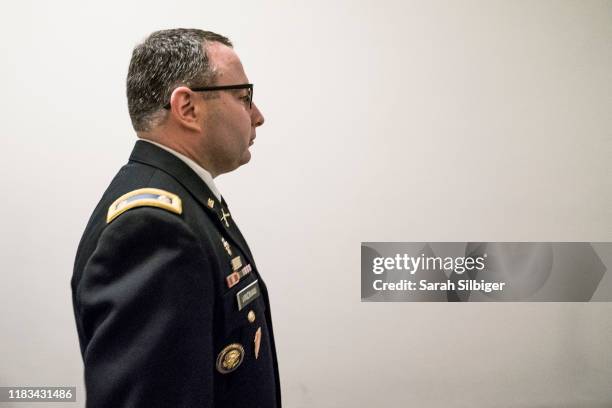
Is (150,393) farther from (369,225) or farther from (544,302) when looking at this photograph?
(544,302)

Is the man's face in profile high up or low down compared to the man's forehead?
down

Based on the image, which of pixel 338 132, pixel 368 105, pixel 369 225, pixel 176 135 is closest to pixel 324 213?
pixel 369 225

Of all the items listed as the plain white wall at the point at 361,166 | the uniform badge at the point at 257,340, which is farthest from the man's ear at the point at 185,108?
the plain white wall at the point at 361,166

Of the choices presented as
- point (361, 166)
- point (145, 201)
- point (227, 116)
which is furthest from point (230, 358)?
point (361, 166)

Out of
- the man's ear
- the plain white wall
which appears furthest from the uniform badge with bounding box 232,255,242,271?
the plain white wall

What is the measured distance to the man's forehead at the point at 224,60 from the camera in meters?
0.85

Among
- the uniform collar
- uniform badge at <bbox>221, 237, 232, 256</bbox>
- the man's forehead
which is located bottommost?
uniform badge at <bbox>221, 237, 232, 256</bbox>

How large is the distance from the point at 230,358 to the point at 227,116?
423 mm

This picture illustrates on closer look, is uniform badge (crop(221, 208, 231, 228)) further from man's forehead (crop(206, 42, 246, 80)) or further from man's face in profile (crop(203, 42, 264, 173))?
man's forehead (crop(206, 42, 246, 80))

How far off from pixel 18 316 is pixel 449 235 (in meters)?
1.83

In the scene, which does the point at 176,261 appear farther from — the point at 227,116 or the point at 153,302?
the point at 227,116

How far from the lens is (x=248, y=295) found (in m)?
0.81

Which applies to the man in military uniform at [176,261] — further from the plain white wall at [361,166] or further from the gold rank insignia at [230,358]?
the plain white wall at [361,166]

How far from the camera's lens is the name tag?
78cm
